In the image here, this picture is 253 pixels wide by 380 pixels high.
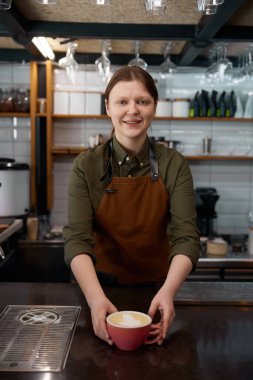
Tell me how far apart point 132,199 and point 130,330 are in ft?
2.37

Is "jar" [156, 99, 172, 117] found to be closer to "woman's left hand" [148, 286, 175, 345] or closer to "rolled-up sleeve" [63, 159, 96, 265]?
"rolled-up sleeve" [63, 159, 96, 265]

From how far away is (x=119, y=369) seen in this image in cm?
97

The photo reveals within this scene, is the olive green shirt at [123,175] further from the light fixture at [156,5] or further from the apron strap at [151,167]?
the light fixture at [156,5]

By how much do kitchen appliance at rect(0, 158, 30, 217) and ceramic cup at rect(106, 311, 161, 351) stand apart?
2464 mm

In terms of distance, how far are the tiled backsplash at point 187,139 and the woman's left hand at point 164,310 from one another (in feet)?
9.30

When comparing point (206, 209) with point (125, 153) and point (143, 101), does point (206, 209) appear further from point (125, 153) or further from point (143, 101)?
point (143, 101)

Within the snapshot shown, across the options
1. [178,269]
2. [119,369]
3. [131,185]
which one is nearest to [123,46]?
[131,185]

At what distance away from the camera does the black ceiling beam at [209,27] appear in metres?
2.01

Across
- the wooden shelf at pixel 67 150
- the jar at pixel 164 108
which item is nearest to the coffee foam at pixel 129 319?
the wooden shelf at pixel 67 150

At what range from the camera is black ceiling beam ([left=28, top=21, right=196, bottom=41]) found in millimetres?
2609

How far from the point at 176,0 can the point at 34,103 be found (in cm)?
185

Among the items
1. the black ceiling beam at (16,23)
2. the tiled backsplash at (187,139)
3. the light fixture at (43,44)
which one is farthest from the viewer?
the tiled backsplash at (187,139)

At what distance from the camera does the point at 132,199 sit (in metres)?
1.69

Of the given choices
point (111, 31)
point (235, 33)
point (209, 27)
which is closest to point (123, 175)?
point (209, 27)
